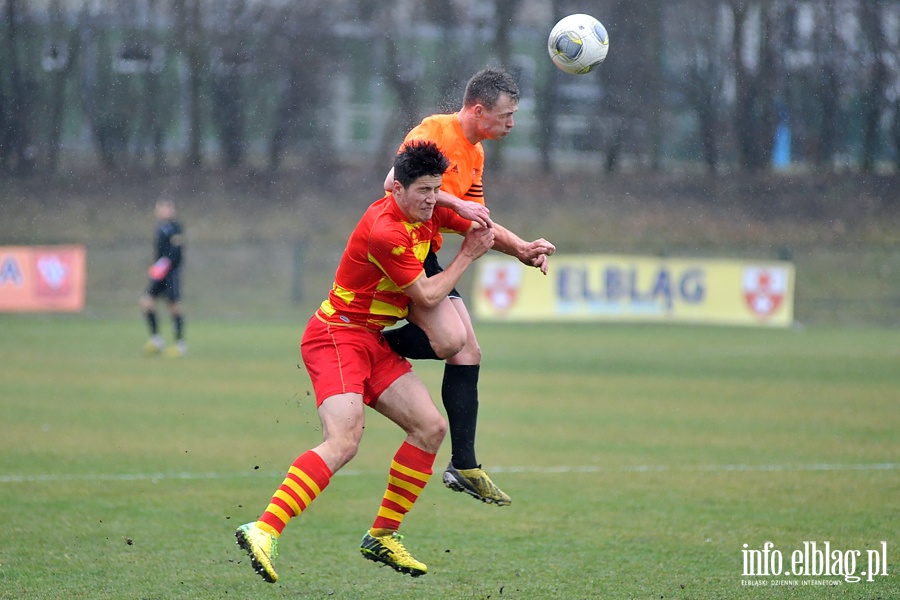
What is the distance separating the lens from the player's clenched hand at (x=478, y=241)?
6.11 metres

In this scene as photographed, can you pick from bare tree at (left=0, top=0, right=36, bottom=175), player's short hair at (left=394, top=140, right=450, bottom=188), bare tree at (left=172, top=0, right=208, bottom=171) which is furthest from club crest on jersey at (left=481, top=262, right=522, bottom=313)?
player's short hair at (left=394, top=140, right=450, bottom=188)

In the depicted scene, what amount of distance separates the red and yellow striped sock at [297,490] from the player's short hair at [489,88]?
2139mm

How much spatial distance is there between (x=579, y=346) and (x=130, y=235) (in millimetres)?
15467

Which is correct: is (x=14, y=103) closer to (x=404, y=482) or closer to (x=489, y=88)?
(x=489, y=88)

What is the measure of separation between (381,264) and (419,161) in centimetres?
59

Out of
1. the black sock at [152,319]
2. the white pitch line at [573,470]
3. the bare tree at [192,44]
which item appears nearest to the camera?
the white pitch line at [573,470]

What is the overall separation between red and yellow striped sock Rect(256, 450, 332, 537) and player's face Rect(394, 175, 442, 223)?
1345 mm

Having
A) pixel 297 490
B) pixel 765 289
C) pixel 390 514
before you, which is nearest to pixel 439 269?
pixel 390 514

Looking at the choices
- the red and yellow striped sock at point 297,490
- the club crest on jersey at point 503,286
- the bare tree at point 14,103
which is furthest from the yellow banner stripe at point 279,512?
the bare tree at point 14,103

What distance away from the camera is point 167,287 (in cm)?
1812

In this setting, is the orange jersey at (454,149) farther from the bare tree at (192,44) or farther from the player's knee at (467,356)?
the bare tree at (192,44)

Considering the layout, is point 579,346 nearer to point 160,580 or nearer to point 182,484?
point 182,484

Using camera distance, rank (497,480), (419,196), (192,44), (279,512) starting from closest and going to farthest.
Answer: (279,512), (419,196), (497,480), (192,44)

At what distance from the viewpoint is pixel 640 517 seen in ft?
26.9
